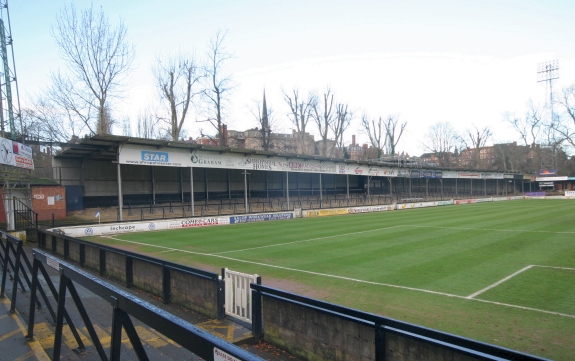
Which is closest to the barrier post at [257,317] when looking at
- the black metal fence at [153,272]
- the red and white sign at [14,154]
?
the black metal fence at [153,272]

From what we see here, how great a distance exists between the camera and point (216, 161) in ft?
94.7

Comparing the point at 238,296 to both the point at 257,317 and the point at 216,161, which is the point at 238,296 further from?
the point at 216,161

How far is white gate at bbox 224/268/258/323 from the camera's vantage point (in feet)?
21.7

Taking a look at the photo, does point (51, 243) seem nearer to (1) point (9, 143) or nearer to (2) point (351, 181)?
(1) point (9, 143)

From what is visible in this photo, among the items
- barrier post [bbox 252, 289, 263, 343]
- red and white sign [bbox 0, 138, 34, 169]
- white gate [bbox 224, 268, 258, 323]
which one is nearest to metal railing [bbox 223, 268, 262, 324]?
white gate [bbox 224, 268, 258, 323]

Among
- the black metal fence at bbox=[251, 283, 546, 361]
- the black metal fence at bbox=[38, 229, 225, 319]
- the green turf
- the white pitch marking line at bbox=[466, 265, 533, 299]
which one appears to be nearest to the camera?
the black metal fence at bbox=[251, 283, 546, 361]

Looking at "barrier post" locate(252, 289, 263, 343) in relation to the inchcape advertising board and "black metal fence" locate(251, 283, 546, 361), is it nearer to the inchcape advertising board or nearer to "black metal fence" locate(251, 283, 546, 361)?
"black metal fence" locate(251, 283, 546, 361)

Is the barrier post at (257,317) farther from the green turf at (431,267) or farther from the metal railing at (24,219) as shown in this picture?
the metal railing at (24,219)

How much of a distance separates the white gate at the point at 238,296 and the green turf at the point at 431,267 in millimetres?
2618

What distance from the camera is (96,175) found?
31078mm

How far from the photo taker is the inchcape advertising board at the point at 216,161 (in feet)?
78.6

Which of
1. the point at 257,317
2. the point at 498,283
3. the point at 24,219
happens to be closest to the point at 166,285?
the point at 257,317

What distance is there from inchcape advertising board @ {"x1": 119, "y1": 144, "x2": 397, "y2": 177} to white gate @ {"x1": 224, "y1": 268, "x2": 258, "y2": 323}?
18935 millimetres

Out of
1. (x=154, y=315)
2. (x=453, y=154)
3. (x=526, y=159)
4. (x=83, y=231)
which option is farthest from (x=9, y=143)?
(x=526, y=159)
